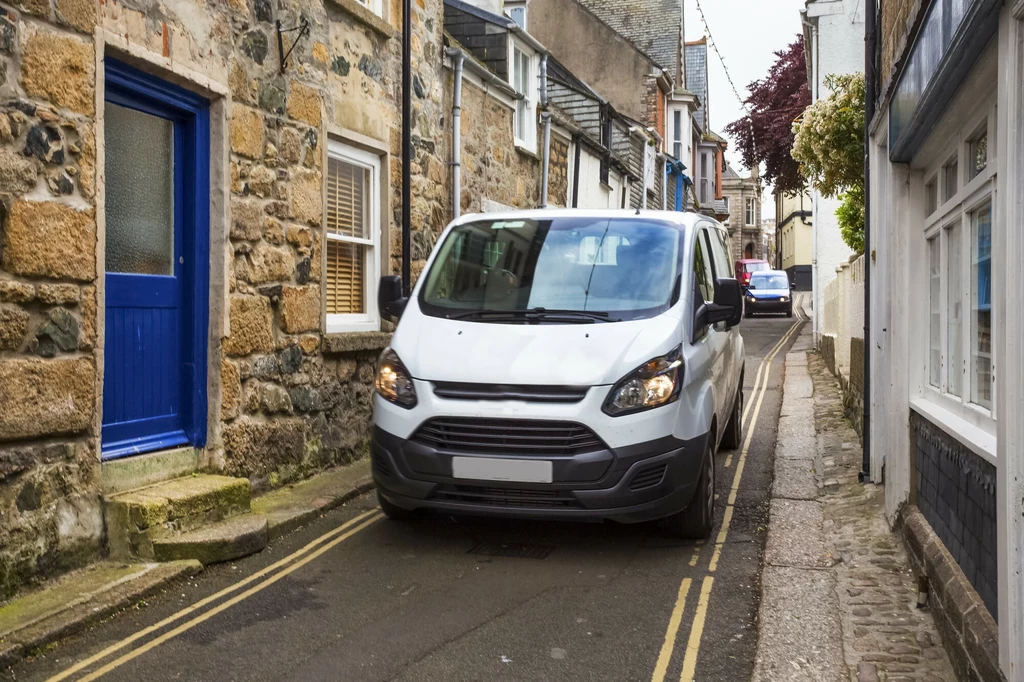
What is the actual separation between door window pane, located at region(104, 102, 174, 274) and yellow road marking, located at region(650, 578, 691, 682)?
386 cm

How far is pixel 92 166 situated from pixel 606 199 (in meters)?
15.7

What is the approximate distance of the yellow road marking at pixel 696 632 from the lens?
4051mm

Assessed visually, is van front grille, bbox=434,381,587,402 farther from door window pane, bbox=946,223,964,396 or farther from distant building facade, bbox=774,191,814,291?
distant building facade, bbox=774,191,814,291

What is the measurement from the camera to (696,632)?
14.9 ft

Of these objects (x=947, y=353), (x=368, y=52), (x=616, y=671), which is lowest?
(x=616, y=671)

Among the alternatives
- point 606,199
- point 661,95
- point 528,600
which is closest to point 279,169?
point 528,600

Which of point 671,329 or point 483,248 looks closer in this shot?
point 671,329

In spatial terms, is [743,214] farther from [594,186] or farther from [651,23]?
[594,186]

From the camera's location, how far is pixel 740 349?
9.09 metres

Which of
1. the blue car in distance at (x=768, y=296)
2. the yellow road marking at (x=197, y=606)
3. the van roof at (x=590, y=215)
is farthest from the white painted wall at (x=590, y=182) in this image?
the blue car in distance at (x=768, y=296)

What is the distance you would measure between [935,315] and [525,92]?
9.89 m

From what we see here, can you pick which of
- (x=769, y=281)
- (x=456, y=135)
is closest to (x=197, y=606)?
(x=456, y=135)

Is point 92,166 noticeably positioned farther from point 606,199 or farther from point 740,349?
point 606,199

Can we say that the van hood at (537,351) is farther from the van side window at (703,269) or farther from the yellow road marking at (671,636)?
the yellow road marking at (671,636)
